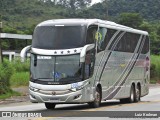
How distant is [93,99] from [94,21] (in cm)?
343

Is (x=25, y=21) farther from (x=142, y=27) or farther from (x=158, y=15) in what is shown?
(x=142, y=27)

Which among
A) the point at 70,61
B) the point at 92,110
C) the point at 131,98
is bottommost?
the point at 131,98

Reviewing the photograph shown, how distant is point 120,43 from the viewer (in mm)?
24203

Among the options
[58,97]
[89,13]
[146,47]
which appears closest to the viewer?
[58,97]

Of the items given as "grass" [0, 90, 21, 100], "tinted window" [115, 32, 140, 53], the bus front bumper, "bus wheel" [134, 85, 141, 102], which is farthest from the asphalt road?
"grass" [0, 90, 21, 100]

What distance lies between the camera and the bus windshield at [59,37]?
781 inches

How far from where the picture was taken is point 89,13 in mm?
100125

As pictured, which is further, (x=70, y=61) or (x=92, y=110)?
(x=70, y=61)

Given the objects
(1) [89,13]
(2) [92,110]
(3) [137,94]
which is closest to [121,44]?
(3) [137,94]

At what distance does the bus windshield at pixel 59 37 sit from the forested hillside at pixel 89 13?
5950cm

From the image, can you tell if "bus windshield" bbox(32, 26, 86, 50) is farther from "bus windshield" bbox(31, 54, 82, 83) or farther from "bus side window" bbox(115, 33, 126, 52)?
"bus side window" bbox(115, 33, 126, 52)

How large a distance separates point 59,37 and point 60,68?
134 cm

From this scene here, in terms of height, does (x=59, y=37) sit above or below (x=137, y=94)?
above

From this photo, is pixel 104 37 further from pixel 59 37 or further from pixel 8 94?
pixel 8 94
